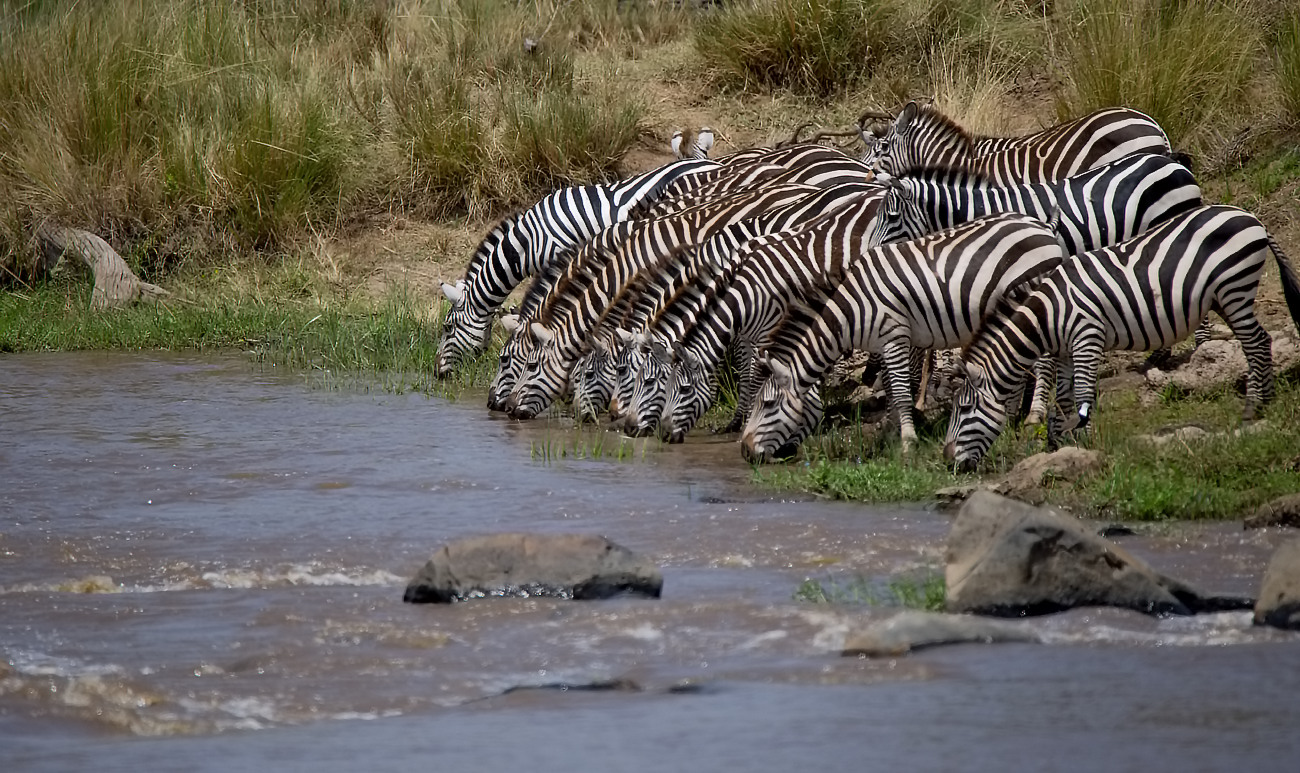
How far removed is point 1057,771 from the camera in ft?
13.6

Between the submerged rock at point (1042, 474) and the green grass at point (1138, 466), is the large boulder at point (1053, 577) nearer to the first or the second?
the green grass at point (1138, 466)

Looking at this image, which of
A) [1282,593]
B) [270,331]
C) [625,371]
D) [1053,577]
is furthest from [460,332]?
→ [1282,593]

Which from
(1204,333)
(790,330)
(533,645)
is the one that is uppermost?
(1204,333)

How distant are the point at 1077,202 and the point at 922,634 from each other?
5.67m

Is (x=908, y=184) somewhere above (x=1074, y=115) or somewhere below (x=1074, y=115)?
below

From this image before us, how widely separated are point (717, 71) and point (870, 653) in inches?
495

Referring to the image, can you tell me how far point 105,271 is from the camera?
14.6 metres

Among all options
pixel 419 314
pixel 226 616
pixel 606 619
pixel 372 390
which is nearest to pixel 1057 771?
pixel 606 619

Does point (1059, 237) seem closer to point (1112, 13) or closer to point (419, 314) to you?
point (1112, 13)

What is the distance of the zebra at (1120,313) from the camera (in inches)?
339

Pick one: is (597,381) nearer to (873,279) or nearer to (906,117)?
(873,279)

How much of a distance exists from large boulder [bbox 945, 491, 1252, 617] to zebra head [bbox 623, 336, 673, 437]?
178 inches

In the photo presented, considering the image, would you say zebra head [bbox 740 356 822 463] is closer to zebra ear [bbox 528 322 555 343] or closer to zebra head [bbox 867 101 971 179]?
zebra ear [bbox 528 322 555 343]

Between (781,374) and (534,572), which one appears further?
(781,374)
